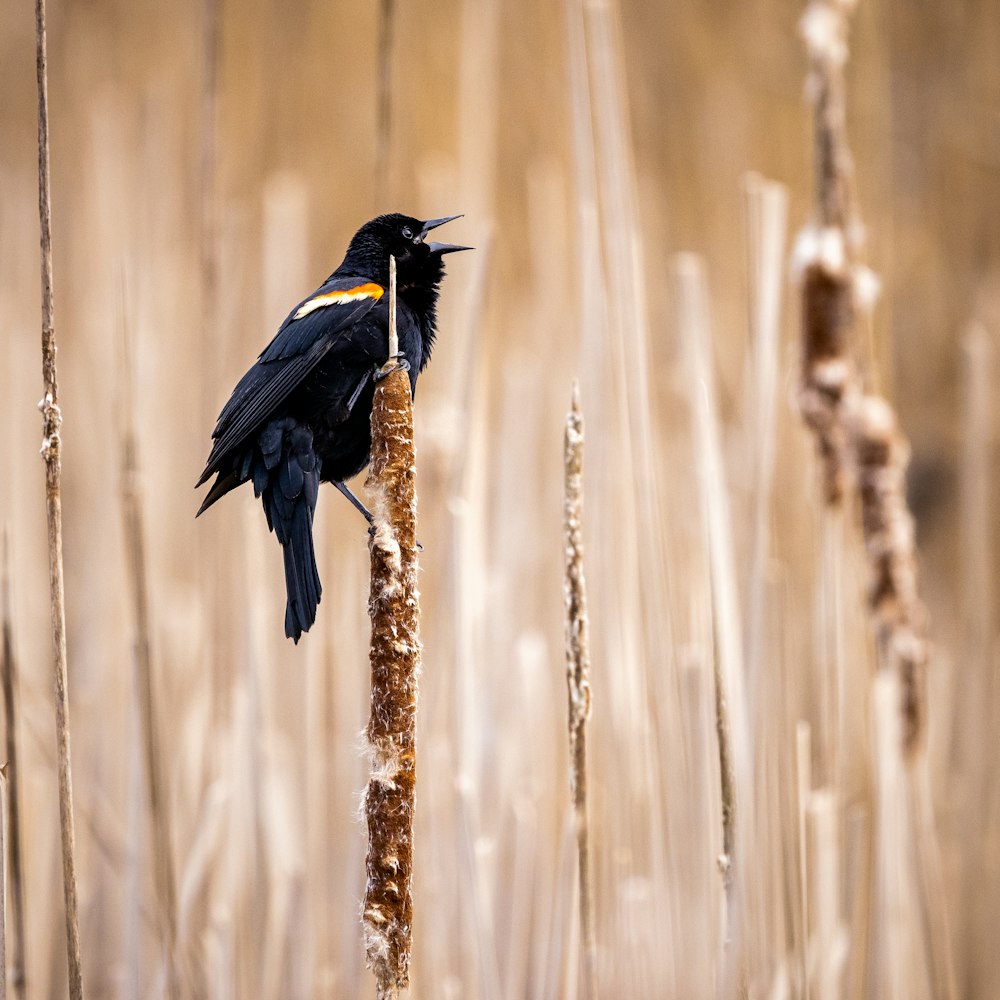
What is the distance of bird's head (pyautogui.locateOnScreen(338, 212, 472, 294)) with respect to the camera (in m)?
1.76

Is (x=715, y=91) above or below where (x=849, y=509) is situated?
above

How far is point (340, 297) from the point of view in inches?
64.0

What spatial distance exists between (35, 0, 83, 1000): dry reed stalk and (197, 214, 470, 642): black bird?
28 cm

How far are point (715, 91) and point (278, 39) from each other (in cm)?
142

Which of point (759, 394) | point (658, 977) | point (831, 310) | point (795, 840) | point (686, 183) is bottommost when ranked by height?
point (658, 977)

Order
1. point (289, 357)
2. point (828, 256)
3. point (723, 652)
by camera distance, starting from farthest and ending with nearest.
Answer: point (289, 357)
point (723, 652)
point (828, 256)

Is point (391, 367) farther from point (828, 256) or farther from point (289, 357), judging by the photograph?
point (828, 256)

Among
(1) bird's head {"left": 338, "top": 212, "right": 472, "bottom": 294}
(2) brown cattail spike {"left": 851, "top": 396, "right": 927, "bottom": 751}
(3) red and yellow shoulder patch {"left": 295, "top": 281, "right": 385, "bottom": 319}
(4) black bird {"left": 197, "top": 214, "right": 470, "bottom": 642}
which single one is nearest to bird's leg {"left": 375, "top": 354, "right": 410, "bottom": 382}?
(4) black bird {"left": 197, "top": 214, "right": 470, "bottom": 642}

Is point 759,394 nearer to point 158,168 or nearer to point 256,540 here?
point 256,540

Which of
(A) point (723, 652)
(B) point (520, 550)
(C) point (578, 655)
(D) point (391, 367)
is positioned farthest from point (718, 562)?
(B) point (520, 550)

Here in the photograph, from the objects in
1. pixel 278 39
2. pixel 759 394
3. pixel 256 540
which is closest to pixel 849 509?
pixel 759 394

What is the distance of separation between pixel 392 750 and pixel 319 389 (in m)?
0.76

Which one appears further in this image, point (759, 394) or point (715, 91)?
point (715, 91)

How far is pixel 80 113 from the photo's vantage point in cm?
312
